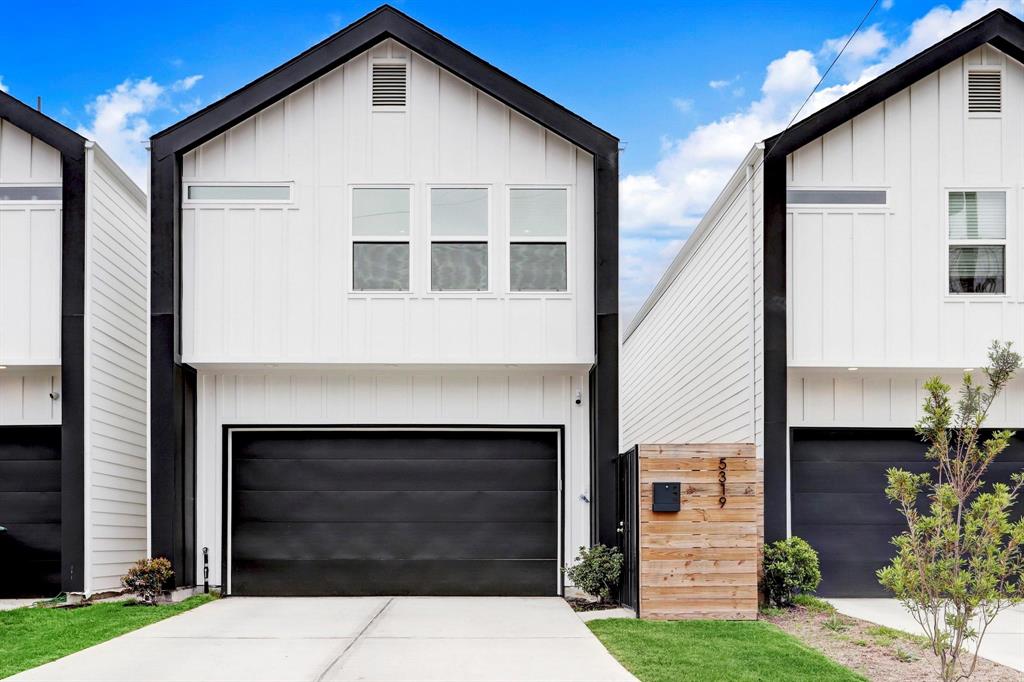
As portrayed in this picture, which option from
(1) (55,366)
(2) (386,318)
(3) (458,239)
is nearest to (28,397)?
(1) (55,366)

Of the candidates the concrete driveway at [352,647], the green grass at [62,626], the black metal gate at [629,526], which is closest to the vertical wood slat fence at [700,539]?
the black metal gate at [629,526]

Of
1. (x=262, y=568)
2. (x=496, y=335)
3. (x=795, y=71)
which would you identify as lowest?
(x=262, y=568)

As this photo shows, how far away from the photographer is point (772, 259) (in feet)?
32.1

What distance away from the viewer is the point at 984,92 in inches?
408

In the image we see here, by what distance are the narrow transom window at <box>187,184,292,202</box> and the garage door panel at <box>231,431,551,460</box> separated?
267cm

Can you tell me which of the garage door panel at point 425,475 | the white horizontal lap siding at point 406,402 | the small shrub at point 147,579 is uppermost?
the white horizontal lap siding at point 406,402

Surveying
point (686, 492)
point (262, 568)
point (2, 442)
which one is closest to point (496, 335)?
point (686, 492)

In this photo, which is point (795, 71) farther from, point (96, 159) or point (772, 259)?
point (96, 159)

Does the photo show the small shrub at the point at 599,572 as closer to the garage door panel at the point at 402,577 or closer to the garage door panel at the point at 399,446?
the garage door panel at the point at 402,577

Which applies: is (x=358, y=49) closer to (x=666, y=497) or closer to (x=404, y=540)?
(x=404, y=540)

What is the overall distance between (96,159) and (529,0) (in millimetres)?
6629

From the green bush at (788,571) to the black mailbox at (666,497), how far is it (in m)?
1.33

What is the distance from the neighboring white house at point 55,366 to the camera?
10164mm

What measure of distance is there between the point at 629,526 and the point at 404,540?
9.37 feet
